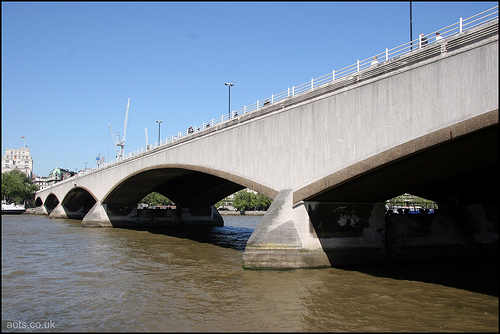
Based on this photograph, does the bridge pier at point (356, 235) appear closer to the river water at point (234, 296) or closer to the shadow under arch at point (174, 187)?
the river water at point (234, 296)

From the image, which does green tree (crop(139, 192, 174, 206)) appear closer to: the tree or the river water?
the tree

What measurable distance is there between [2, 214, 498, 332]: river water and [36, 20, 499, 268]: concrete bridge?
182 cm

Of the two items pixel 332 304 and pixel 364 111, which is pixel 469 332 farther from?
pixel 364 111

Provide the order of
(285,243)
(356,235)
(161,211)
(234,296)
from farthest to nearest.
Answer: (161,211), (356,235), (285,243), (234,296)

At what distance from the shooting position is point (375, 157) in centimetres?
1947

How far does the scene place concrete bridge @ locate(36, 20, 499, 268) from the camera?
54.2 ft

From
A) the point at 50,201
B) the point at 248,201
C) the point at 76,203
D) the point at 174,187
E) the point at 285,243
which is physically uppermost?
the point at 174,187

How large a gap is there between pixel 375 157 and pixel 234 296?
8.58 metres

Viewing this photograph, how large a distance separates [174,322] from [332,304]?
5.88 meters

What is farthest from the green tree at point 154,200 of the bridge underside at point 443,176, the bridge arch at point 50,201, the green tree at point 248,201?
the bridge underside at point 443,176

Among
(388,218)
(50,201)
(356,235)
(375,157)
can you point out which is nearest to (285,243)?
(356,235)

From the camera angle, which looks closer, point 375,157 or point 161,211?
point 375,157

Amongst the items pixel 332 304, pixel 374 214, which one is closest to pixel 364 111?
pixel 374 214

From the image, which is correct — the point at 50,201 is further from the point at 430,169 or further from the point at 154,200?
the point at 430,169
